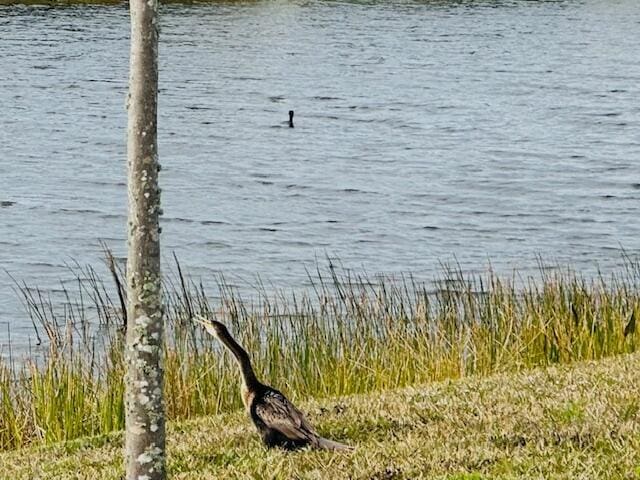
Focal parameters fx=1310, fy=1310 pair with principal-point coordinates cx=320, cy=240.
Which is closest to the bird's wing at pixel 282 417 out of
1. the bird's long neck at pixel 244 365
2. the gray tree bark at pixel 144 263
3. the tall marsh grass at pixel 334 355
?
the bird's long neck at pixel 244 365

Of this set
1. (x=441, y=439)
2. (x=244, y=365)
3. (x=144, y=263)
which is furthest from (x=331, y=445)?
(x=144, y=263)

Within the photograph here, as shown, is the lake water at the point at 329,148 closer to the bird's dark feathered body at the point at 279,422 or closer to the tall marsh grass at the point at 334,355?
the tall marsh grass at the point at 334,355

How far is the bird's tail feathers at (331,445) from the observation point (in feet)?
32.7

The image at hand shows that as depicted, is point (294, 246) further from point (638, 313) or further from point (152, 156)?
point (152, 156)

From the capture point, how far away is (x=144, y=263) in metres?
8.59

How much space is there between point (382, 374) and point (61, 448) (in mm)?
4693

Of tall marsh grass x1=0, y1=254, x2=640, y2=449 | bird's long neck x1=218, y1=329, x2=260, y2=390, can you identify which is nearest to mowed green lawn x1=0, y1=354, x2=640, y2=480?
bird's long neck x1=218, y1=329, x2=260, y2=390

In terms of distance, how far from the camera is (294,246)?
32.8m

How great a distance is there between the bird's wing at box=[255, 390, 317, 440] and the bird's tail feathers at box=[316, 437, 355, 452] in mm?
69

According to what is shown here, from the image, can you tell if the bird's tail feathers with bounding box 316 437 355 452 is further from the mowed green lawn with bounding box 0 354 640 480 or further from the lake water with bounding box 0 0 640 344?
the lake water with bounding box 0 0 640 344

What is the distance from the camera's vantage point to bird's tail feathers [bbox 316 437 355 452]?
32.7ft

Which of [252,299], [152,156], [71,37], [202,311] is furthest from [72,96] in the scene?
[152,156]

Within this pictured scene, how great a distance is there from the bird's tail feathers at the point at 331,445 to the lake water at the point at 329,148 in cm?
1524

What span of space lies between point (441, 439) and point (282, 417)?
1.24 m
